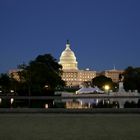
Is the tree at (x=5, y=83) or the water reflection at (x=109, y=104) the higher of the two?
the tree at (x=5, y=83)

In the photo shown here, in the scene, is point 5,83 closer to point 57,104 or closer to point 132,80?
point 132,80

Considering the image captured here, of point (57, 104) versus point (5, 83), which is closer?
point (57, 104)

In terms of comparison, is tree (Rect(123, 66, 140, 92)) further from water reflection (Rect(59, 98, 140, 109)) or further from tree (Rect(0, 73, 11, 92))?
water reflection (Rect(59, 98, 140, 109))
